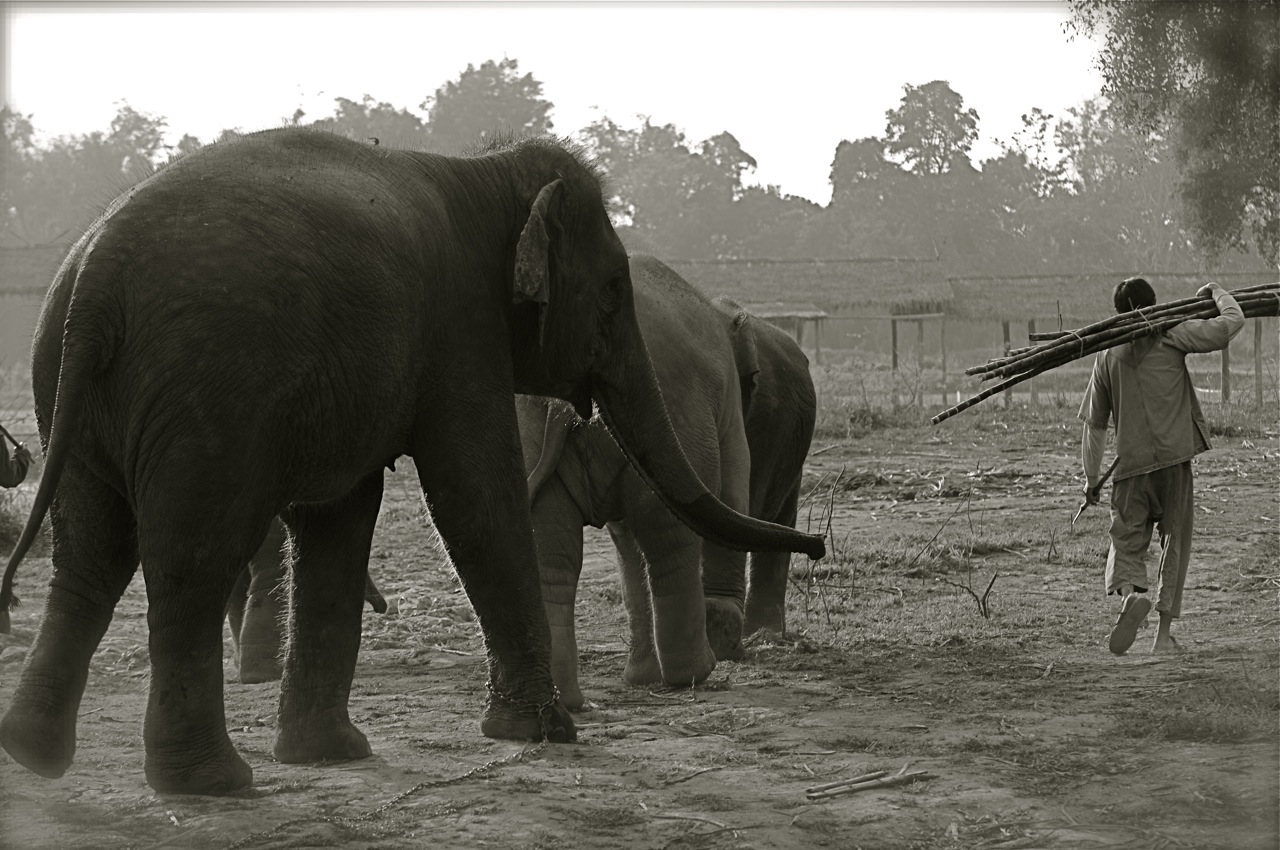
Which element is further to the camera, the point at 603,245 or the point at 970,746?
the point at 603,245

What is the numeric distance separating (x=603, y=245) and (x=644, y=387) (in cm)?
59

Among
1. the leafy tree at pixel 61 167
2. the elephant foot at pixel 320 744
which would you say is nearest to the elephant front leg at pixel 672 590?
the elephant foot at pixel 320 744

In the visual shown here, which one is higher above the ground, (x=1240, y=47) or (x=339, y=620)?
(x=1240, y=47)

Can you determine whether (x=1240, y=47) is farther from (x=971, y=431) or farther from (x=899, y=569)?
(x=971, y=431)

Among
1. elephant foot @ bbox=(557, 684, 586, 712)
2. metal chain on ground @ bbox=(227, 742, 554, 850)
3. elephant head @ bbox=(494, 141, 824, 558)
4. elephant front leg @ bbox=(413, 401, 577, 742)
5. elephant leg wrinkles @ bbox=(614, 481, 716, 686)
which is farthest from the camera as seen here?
elephant leg wrinkles @ bbox=(614, 481, 716, 686)

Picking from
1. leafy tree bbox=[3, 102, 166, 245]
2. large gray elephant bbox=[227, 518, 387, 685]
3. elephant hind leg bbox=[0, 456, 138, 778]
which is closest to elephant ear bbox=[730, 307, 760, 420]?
large gray elephant bbox=[227, 518, 387, 685]

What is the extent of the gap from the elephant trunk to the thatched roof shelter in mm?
26759

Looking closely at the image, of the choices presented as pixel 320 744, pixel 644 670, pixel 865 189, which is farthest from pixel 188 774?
pixel 865 189

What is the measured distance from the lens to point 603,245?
5.82 m

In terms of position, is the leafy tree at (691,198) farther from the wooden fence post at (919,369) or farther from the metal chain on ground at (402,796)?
the metal chain on ground at (402,796)

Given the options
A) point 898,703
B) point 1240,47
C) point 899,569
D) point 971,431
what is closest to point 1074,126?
point 971,431

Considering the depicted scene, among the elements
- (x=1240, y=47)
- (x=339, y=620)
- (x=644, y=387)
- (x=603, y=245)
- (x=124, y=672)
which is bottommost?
(x=124, y=672)

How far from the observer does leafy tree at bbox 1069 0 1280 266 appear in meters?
12.2

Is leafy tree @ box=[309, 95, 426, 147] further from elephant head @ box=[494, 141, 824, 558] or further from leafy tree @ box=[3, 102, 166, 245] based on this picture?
elephant head @ box=[494, 141, 824, 558]
